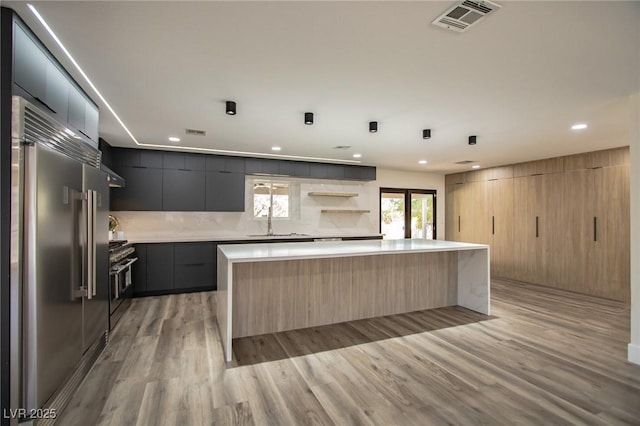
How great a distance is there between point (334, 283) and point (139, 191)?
12.2ft

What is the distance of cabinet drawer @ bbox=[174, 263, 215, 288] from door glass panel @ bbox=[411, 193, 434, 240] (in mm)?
5039

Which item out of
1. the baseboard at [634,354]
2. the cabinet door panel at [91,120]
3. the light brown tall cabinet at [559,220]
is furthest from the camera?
the light brown tall cabinet at [559,220]

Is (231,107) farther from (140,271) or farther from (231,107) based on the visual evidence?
(140,271)

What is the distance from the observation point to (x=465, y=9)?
163 centimetres

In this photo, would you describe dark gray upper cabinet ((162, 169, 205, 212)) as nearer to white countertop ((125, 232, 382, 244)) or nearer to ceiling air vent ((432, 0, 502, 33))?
white countertop ((125, 232, 382, 244))

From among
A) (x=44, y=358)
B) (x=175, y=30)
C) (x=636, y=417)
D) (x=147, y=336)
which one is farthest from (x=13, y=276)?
(x=636, y=417)

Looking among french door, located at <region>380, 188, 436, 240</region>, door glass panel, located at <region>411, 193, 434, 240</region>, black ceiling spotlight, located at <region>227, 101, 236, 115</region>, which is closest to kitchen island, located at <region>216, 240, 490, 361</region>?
black ceiling spotlight, located at <region>227, 101, 236, 115</region>

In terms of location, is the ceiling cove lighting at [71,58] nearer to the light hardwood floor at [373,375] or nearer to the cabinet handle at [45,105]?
the cabinet handle at [45,105]

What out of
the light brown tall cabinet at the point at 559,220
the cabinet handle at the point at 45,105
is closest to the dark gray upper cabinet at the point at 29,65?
the cabinet handle at the point at 45,105

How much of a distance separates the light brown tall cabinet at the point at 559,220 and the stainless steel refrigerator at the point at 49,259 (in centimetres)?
688

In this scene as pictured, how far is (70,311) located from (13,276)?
64cm

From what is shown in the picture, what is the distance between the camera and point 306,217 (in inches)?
261

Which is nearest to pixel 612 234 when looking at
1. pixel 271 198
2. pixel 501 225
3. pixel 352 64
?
pixel 501 225

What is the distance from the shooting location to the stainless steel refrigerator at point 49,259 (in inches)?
64.5
